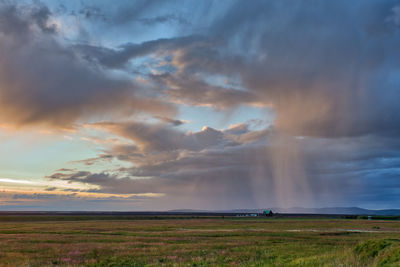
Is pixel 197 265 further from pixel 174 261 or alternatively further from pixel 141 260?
pixel 141 260

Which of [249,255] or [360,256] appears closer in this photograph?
[360,256]

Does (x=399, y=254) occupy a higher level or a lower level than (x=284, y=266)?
higher

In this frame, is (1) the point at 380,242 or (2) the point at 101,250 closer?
(1) the point at 380,242

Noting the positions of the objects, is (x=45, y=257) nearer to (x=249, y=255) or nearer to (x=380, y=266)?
(x=249, y=255)

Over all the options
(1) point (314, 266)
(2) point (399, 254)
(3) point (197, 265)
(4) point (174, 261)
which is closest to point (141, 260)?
(4) point (174, 261)

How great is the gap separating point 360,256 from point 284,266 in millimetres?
5106

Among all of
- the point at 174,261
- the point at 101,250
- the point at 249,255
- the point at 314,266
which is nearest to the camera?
the point at 314,266

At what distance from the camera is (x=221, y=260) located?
91.5 ft

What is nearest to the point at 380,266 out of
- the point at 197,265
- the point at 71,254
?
the point at 197,265

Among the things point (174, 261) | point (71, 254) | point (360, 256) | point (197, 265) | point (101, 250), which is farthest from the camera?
point (101, 250)

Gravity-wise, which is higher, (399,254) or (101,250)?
(399,254)

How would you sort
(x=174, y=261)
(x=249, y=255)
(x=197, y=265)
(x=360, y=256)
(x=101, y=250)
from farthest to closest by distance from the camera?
1. (x=101, y=250)
2. (x=249, y=255)
3. (x=174, y=261)
4. (x=197, y=265)
5. (x=360, y=256)

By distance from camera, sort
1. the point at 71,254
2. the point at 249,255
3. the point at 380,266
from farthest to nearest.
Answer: the point at 71,254
the point at 249,255
the point at 380,266

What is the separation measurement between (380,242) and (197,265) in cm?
1342
